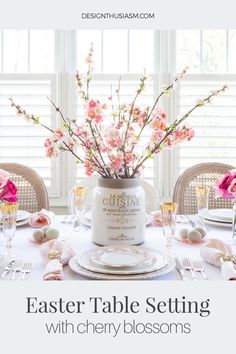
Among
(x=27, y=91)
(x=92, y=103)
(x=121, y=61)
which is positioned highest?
(x=121, y=61)

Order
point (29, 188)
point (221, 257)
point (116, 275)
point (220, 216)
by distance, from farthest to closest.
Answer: point (29, 188) → point (220, 216) → point (221, 257) → point (116, 275)

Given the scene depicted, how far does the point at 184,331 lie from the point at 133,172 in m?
0.45

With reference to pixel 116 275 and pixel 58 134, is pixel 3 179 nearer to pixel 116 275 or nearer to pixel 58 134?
pixel 58 134

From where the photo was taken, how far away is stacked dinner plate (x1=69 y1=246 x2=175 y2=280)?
2.88 feet

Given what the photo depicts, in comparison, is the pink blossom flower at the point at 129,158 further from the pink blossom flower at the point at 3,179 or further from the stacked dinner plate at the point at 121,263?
the pink blossom flower at the point at 3,179

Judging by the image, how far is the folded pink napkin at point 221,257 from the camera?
89cm

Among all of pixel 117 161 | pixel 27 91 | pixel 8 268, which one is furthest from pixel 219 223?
pixel 27 91

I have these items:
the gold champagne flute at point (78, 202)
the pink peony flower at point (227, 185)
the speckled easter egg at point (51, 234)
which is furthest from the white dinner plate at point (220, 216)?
the speckled easter egg at point (51, 234)

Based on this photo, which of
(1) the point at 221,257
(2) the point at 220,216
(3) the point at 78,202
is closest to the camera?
(1) the point at 221,257

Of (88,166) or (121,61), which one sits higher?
(121,61)

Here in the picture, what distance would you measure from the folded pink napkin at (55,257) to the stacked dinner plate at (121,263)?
0.02 metres

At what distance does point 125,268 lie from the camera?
0.91m

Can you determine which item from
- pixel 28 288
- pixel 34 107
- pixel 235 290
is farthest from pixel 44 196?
pixel 235 290

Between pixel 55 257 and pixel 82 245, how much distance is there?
0.21 meters
